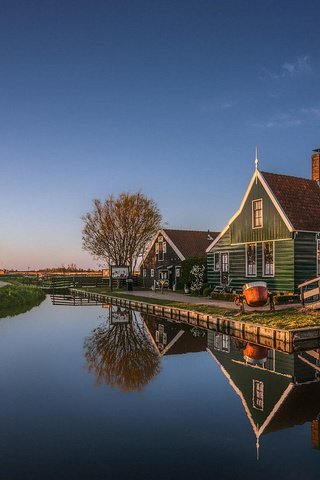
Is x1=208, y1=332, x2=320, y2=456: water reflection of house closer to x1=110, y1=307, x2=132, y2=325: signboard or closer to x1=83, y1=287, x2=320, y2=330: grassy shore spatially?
x1=83, y1=287, x2=320, y2=330: grassy shore

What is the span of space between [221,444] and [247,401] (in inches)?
106

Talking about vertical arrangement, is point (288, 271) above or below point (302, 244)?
below

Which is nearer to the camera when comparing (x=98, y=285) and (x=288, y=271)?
(x=288, y=271)

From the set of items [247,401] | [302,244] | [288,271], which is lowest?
[247,401]

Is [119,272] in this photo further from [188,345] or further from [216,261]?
[188,345]

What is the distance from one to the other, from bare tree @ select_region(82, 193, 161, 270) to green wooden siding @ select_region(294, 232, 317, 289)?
32494mm

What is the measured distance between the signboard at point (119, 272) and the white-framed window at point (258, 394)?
36976 mm

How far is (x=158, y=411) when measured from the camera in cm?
970

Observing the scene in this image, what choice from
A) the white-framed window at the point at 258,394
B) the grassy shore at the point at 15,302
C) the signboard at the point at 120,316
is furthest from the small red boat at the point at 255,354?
the grassy shore at the point at 15,302

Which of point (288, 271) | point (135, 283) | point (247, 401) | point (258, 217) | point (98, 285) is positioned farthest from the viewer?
point (98, 285)

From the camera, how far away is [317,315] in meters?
19.3

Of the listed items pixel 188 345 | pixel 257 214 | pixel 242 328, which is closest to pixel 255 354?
pixel 188 345

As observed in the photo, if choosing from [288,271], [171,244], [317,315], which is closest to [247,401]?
[317,315]

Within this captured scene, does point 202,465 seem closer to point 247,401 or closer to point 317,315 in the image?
point 247,401
